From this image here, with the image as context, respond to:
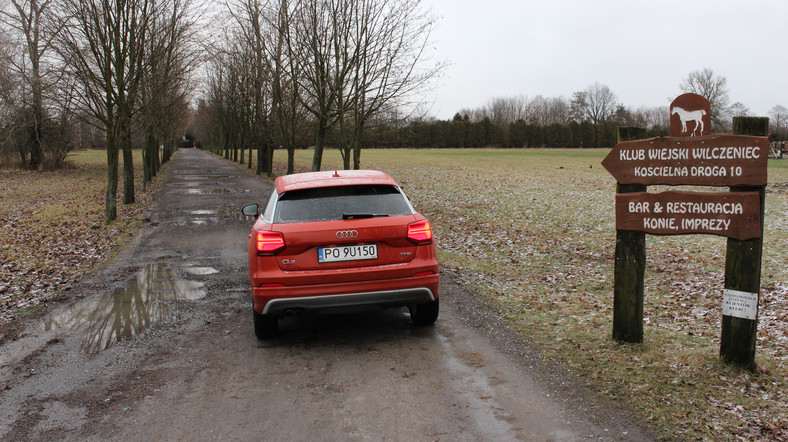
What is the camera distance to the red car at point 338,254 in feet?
16.6

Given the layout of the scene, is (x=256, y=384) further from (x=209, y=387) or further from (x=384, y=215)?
(x=384, y=215)

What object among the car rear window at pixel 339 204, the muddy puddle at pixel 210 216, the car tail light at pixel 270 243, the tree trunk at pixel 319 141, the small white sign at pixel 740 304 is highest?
the tree trunk at pixel 319 141

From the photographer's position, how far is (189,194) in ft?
69.7

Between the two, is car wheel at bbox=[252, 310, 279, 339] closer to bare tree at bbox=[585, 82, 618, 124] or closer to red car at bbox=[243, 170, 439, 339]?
red car at bbox=[243, 170, 439, 339]

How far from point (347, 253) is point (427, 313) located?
4.11 feet

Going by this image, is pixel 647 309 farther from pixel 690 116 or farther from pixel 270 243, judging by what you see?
pixel 270 243

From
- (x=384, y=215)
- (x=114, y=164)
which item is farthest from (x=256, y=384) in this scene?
(x=114, y=164)

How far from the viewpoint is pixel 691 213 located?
4516 millimetres

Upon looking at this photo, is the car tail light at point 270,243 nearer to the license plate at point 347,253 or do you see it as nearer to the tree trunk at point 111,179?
the license plate at point 347,253

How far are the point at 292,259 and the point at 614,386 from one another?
291 cm

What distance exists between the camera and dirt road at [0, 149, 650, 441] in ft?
12.2

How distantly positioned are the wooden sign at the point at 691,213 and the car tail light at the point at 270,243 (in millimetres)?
3050

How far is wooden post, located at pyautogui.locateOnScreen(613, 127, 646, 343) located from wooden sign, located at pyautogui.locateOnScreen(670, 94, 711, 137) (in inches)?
13.5

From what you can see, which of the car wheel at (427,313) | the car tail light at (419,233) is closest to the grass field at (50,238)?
the car wheel at (427,313)
